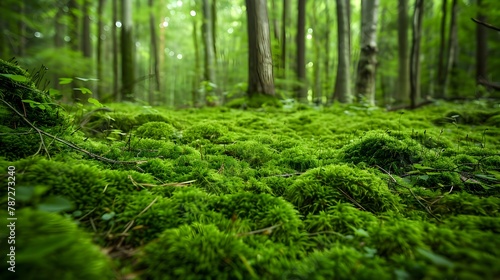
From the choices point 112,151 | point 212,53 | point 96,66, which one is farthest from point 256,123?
point 96,66

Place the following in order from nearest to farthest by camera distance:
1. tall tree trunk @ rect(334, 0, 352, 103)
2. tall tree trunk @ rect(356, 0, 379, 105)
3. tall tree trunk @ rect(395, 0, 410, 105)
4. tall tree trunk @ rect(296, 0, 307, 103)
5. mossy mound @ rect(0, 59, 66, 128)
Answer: mossy mound @ rect(0, 59, 66, 128), tall tree trunk @ rect(356, 0, 379, 105), tall tree trunk @ rect(334, 0, 352, 103), tall tree trunk @ rect(296, 0, 307, 103), tall tree trunk @ rect(395, 0, 410, 105)

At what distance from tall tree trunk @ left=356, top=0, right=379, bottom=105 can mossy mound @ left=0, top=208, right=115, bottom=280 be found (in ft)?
19.0

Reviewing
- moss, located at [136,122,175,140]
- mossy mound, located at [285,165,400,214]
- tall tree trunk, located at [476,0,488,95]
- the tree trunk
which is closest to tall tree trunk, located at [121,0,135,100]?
the tree trunk

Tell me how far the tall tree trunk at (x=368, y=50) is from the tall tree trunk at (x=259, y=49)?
2.25 m

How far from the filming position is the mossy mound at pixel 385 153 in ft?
6.71

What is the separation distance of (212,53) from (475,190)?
10.5m

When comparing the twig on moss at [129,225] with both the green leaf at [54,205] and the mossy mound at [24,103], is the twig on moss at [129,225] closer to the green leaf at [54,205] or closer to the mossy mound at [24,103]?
the green leaf at [54,205]

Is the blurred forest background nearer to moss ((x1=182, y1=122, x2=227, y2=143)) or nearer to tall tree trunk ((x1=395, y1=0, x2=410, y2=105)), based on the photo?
tall tree trunk ((x1=395, y1=0, x2=410, y2=105))

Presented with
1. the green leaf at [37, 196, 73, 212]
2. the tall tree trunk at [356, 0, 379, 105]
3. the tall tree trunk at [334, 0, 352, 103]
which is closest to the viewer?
the green leaf at [37, 196, 73, 212]

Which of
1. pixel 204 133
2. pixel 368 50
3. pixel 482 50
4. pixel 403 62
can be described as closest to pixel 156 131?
pixel 204 133

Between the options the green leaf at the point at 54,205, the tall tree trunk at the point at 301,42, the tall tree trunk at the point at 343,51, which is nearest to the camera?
the green leaf at the point at 54,205

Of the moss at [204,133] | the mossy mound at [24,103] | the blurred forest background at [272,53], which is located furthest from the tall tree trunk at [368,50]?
the mossy mound at [24,103]

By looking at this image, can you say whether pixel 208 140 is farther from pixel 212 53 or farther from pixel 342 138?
pixel 212 53

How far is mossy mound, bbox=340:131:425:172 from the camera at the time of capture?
2.04 meters
